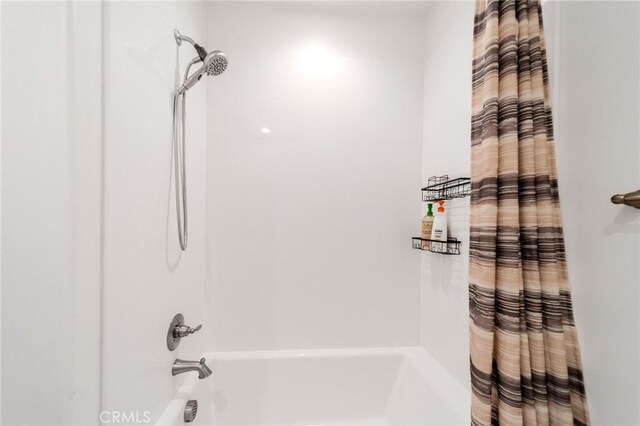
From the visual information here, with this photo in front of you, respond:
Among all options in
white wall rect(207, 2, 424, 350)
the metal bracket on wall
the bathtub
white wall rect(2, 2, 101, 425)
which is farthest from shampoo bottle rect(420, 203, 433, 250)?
white wall rect(2, 2, 101, 425)

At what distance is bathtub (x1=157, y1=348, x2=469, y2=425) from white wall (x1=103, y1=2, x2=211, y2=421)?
335mm

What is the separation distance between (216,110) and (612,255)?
1.71 m

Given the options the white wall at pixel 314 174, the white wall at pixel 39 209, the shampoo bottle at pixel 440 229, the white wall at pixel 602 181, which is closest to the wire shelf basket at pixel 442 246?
the shampoo bottle at pixel 440 229

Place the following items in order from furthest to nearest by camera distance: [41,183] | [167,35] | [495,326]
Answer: [167,35]
[495,326]
[41,183]

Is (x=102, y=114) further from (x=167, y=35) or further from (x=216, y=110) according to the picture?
(x=216, y=110)

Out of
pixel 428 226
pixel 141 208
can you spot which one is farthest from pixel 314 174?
pixel 141 208

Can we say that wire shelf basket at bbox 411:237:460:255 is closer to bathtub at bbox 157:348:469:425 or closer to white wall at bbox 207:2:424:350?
white wall at bbox 207:2:424:350

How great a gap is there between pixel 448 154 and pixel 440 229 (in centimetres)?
38

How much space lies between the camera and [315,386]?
1.52 meters

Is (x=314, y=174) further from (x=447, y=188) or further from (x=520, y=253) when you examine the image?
(x=520, y=253)

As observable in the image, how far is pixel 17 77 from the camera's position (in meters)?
0.60

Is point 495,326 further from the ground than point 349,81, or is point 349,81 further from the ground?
point 349,81

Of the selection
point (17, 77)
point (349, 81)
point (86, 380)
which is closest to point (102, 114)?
point (17, 77)

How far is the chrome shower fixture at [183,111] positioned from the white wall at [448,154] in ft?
3.44
